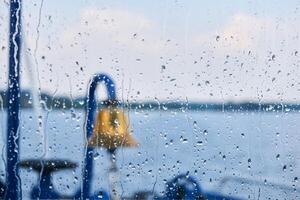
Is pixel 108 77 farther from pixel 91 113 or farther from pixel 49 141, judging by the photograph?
pixel 49 141

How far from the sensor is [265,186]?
204 centimetres

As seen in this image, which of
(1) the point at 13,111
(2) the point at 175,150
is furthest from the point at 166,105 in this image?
(1) the point at 13,111

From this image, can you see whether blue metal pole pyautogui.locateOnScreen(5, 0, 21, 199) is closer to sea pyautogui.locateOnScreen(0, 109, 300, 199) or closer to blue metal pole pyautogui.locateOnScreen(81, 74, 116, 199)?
sea pyautogui.locateOnScreen(0, 109, 300, 199)

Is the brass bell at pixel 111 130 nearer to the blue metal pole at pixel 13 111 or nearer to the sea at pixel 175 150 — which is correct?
the sea at pixel 175 150

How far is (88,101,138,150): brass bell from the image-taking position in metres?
1.87

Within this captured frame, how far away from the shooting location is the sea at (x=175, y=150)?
1890 millimetres

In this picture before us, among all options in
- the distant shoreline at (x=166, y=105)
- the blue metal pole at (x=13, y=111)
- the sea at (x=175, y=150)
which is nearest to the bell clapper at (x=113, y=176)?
the sea at (x=175, y=150)

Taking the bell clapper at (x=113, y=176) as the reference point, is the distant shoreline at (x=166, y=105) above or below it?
above

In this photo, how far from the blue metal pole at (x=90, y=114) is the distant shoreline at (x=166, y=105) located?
2cm

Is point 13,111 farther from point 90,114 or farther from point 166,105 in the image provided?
point 166,105

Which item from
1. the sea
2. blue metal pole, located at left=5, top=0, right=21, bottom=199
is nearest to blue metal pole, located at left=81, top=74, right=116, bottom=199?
the sea

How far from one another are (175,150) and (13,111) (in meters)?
0.49

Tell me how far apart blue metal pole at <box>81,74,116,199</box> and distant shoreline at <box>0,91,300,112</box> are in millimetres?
22

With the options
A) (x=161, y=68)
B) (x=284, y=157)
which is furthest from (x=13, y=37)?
(x=284, y=157)
